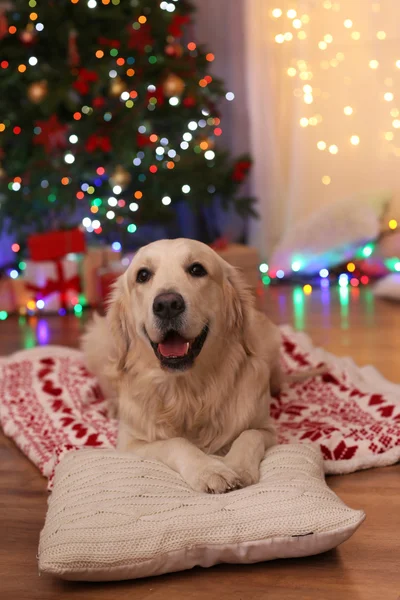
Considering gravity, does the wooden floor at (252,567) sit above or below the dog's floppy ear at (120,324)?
below

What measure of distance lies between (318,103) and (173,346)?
13.9 ft

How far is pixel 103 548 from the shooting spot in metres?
1.82

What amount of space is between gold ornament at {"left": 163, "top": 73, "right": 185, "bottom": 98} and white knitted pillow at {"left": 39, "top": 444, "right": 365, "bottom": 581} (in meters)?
3.87

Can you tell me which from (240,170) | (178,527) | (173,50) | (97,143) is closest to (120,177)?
(97,143)

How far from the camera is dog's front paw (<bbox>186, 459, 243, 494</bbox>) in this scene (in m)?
2.06

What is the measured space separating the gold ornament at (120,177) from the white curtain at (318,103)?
1.36m

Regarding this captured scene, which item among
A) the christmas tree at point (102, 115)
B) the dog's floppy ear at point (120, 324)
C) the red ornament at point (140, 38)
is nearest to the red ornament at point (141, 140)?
the christmas tree at point (102, 115)

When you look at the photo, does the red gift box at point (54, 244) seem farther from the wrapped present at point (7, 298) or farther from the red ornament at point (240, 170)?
the red ornament at point (240, 170)

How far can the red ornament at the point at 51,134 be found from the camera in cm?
528

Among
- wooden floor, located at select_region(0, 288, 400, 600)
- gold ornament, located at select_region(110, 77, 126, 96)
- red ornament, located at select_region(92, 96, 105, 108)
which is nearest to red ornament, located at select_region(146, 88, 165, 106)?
gold ornament, located at select_region(110, 77, 126, 96)

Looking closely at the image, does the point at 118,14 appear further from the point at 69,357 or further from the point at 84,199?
the point at 69,357

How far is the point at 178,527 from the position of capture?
6.16 feet

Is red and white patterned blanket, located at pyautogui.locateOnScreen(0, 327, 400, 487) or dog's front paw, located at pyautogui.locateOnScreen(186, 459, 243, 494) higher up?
dog's front paw, located at pyautogui.locateOnScreen(186, 459, 243, 494)

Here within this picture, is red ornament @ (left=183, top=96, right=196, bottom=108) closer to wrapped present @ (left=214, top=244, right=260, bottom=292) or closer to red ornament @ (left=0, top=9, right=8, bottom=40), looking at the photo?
wrapped present @ (left=214, top=244, right=260, bottom=292)
